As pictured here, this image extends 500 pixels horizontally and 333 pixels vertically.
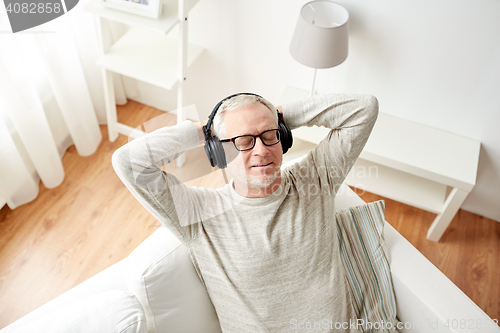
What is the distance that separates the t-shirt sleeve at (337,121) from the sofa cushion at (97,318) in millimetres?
639

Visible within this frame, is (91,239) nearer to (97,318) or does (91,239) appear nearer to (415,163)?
(97,318)

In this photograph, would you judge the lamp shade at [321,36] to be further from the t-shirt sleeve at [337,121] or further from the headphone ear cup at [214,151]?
the headphone ear cup at [214,151]

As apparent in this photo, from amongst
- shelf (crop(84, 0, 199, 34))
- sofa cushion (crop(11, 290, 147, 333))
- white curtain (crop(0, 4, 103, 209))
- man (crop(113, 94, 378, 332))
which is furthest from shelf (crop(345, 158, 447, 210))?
white curtain (crop(0, 4, 103, 209))

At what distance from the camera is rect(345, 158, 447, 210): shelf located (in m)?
1.90

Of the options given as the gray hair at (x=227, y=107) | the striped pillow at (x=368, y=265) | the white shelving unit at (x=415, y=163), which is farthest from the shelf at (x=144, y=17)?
the striped pillow at (x=368, y=265)

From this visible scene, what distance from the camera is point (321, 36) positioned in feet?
5.21

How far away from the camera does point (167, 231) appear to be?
1.22 metres

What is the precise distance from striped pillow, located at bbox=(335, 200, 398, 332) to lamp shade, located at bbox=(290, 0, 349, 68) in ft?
2.14

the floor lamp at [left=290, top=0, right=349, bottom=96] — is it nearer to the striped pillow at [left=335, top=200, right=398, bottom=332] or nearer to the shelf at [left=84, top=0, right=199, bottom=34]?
the shelf at [left=84, top=0, right=199, bottom=34]

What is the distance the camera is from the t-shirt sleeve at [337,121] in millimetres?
1204

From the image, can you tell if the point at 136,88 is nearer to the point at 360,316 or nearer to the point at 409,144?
the point at 409,144

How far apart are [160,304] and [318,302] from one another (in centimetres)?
47

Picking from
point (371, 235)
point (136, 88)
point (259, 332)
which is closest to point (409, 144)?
point (371, 235)

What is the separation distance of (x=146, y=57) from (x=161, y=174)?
1193 millimetres
